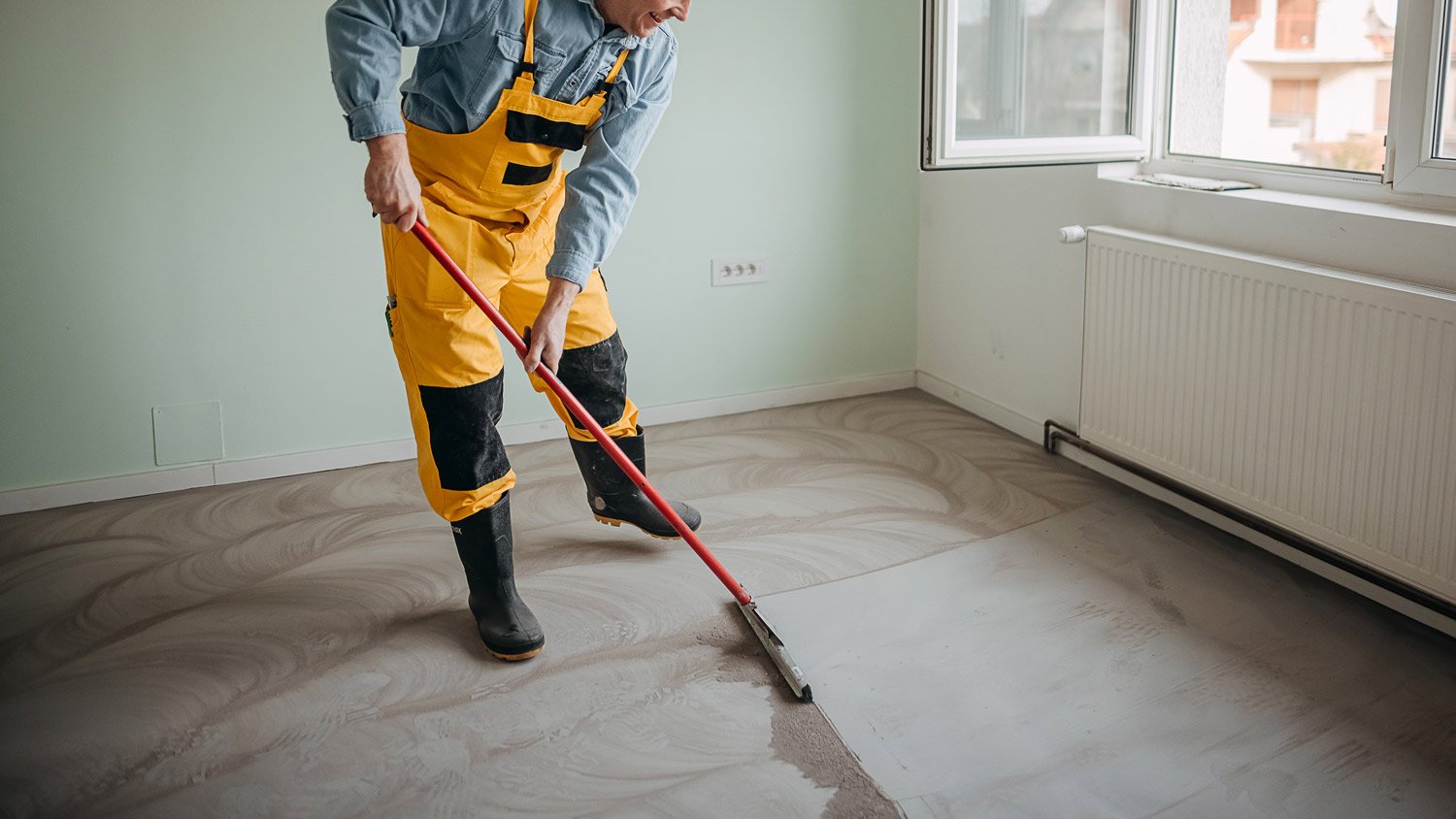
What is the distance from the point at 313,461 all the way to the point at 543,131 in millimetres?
1549

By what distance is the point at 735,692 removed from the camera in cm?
203

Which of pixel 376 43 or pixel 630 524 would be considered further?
pixel 630 524

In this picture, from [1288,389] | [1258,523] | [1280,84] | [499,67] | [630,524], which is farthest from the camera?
[1280,84]

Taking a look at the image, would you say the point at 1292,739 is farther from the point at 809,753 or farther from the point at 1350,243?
the point at 1350,243

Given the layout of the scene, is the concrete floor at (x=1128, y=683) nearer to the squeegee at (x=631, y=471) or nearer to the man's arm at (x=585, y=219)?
the squeegee at (x=631, y=471)

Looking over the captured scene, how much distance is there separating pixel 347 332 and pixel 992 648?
197cm

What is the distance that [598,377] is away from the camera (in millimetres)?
2418

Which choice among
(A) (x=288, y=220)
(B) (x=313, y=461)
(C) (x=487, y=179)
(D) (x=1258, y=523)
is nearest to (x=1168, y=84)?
(D) (x=1258, y=523)

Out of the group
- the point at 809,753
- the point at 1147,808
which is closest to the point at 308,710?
the point at 809,753

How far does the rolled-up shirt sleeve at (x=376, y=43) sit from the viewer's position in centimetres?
182

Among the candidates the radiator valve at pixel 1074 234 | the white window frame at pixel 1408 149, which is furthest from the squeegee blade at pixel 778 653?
the white window frame at pixel 1408 149

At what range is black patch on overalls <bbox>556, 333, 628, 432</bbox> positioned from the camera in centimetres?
239

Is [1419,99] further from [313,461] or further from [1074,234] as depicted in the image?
[313,461]

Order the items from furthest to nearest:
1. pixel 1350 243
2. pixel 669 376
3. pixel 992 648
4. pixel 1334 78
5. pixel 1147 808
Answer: pixel 669 376 → pixel 1334 78 → pixel 1350 243 → pixel 992 648 → pixel 1147 808
